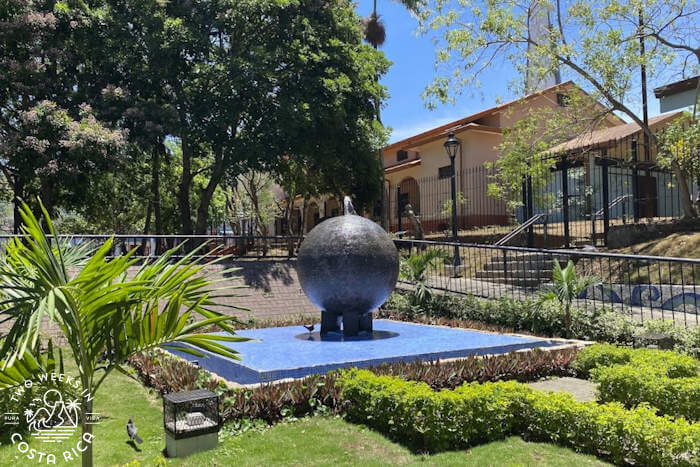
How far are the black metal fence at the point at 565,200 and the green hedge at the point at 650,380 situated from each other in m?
9.46

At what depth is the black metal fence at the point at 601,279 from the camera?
11.7 m

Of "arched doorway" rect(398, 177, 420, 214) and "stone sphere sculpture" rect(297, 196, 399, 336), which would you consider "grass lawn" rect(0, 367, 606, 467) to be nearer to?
"stone sphere sculpture" rect(297, 196, 399, 336)

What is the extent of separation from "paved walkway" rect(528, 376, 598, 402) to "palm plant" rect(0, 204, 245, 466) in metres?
5.58

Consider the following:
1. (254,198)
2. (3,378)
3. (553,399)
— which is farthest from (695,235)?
(254,198)

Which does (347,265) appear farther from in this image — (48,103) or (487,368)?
(48,103)

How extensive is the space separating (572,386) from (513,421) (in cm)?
247

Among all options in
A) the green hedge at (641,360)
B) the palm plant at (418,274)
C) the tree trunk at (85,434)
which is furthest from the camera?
the palm plant at (418,274)

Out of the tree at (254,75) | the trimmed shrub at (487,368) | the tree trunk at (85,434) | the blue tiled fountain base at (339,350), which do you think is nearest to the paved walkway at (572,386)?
the trimmed shrub at (487,368)

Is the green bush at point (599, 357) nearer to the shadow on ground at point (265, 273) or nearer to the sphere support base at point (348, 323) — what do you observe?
the sphere support base at point (348, 323)

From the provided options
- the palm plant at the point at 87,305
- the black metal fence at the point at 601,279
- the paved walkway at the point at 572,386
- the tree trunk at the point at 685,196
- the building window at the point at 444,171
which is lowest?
the paved walkway at the point at 572,386

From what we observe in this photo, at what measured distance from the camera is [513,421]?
590 cm

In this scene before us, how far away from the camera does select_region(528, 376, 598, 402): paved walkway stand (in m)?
7.47

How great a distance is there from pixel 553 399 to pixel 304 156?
16.0 meters

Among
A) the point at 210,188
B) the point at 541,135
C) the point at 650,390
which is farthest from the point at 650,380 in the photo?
the point at 210,188
